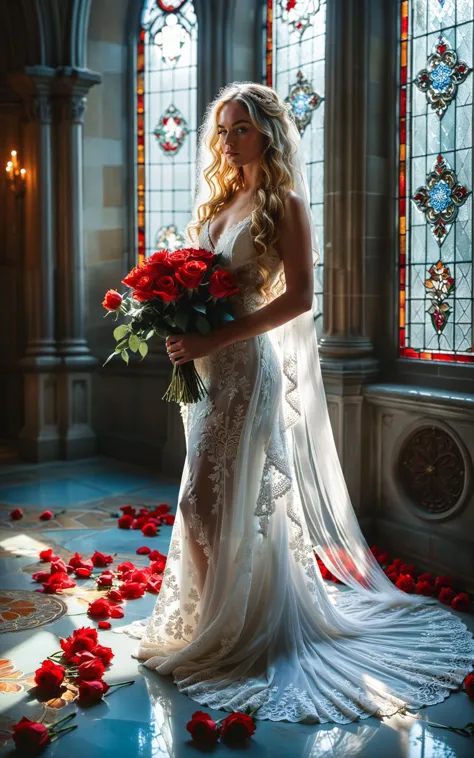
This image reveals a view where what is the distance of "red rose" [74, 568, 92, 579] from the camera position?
169 inches

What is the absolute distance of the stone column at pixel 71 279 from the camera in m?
7.36

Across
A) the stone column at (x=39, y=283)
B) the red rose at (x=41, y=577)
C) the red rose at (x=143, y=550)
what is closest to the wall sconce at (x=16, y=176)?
the stone column at (x=39, y=283)

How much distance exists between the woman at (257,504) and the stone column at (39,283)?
4.26 meters

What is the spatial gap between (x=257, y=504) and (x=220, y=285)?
2.71 ft

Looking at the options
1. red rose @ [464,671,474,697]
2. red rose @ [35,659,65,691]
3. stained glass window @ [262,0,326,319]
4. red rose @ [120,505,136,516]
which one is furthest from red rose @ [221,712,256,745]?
stained glass window @ [262,0,326,319]

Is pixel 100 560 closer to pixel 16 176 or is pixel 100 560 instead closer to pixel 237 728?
pixel 237 728

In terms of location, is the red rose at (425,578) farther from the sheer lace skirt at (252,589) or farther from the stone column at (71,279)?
the stone column at (71,279)

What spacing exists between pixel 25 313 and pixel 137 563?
13.8ft

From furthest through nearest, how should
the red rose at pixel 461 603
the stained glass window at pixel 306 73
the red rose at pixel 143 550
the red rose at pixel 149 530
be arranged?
the stained glass window at pixel 306 73 → the red rose at pixel 149 530 → the red rose at pixel 143 550 → the red rose at pixel 461 603

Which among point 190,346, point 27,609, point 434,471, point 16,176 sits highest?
point 16,176

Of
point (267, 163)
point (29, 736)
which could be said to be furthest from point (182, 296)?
point (29, 736)

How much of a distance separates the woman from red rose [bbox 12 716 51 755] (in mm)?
566

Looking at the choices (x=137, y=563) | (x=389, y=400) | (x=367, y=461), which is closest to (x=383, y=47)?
(x=389, y=400)

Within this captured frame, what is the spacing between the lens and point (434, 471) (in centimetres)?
459
